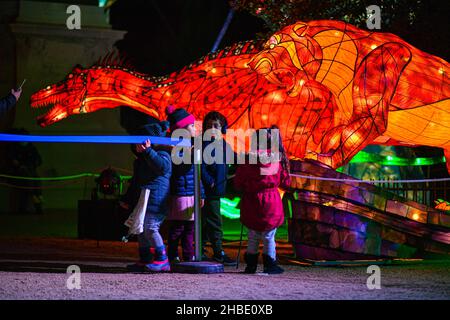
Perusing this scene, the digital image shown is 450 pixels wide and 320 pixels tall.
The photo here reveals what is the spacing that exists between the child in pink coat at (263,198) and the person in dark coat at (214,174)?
0.92 metres

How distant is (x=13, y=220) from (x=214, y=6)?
15.4 meters

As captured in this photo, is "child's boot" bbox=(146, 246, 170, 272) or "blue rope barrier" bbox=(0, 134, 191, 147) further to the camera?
"child's boot" bbox=(146, 246, 170, 272)

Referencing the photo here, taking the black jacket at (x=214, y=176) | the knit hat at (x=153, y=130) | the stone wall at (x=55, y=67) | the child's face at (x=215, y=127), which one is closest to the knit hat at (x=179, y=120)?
the knit hat at (x=153, y=130)

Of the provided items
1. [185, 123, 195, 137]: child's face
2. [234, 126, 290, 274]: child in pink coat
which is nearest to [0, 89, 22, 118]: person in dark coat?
[185, 123, 195, 137]: child's face

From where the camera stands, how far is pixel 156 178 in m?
10.1

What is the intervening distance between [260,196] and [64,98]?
17.2ft

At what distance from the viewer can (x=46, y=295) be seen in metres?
8.27

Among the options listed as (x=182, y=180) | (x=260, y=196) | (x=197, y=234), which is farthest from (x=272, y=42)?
(x=197, y=234)

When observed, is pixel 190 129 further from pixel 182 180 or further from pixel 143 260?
pixel 143 260

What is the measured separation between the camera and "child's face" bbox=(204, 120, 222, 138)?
10797 millimetres

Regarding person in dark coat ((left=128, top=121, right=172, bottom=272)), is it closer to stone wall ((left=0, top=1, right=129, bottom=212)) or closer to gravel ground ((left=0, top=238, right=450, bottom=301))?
gravel ground ((left=0, top=238, right=450, bottom=301))

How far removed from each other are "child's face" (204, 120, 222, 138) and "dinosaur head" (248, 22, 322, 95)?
2.21 m
